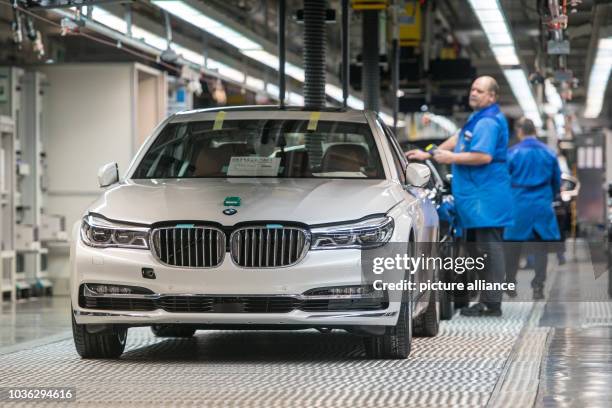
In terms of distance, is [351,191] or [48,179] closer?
[351,191]

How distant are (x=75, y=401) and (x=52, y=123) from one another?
10189mm

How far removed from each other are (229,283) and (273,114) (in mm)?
1774

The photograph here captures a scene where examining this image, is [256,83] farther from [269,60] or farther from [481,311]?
[481,311]

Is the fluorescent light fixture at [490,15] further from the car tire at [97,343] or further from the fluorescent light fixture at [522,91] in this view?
the car tire at [97,343]

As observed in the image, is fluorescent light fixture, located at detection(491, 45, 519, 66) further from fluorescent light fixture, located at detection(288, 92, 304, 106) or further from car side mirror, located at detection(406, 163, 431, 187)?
car side mirror, located at detection(406, 163, 431, 187)

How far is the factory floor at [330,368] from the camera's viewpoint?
585 centimetres

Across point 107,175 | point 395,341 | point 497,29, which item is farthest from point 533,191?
point 107,175

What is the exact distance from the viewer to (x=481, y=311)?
429 inches

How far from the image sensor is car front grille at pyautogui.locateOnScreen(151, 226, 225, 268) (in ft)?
22.9

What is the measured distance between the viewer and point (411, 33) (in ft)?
65.8

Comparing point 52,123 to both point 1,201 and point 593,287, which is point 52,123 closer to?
point 1,201

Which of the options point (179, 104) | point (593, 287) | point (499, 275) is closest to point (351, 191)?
point (499, 275)

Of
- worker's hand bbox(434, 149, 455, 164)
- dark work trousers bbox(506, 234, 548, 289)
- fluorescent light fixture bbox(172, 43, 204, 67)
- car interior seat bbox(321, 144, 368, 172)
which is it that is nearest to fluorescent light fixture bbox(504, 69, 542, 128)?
fluorescent light fixture bbox(172, 43, 204, 67)

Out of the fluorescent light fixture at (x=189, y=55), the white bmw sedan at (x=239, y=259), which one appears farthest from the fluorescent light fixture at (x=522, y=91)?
the white bmw sedan at (x=239, y=259)
